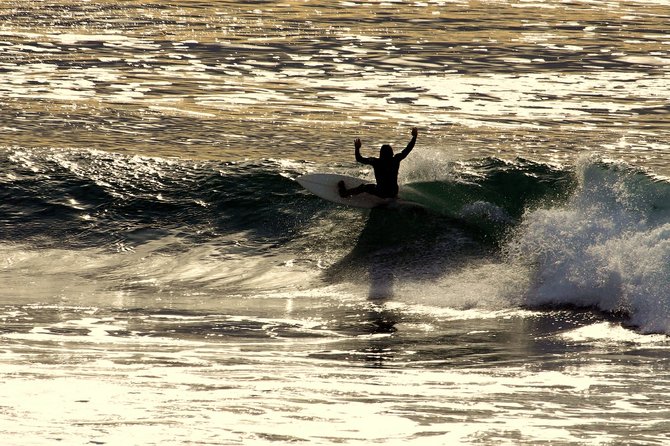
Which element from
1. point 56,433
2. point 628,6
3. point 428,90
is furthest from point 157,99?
point 628,6

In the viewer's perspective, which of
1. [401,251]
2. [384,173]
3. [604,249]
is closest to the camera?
[604,249]

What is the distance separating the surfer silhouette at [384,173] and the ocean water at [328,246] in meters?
0.45

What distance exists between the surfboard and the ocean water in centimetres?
27

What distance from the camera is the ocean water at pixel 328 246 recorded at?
12195mm

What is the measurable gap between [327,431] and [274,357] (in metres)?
3.14

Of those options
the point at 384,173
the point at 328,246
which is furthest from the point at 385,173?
the point at 328,246

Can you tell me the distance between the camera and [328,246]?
21062 mm

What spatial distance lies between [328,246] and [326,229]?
2.73 ft

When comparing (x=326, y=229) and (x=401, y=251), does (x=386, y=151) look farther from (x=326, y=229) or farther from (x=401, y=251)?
(x=326, y=229)

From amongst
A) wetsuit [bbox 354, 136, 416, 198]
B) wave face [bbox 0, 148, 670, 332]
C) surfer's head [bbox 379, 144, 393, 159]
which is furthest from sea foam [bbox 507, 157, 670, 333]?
surfer's head [bbox 379, 144, 393, 159]

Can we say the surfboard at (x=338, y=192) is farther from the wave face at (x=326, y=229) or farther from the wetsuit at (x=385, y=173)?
the wave face at (x=326, y=229)

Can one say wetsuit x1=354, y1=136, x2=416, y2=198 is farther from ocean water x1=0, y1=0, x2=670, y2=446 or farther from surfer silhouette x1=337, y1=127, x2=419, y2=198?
ocean water x1=0, y1=0, x2=670, y2=446

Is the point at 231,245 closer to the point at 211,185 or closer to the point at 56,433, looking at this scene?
the point at 211,185

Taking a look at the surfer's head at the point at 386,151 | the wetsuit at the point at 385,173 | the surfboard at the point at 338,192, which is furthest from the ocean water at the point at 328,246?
the surfer's head at the point at 386,151
